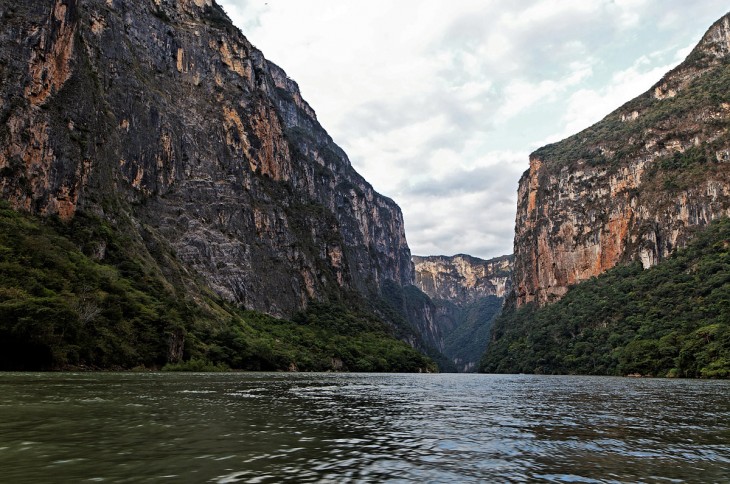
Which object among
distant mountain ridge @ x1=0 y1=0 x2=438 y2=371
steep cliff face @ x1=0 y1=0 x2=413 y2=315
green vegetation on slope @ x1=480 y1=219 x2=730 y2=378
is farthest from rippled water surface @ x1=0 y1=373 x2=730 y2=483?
steep cliff face @ x1=0 y1=0 x2=413 y2=315

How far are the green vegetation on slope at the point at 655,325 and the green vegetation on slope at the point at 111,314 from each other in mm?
69962

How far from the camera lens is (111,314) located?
71375 millimetres

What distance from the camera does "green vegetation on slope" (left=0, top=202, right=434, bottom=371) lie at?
177 feet

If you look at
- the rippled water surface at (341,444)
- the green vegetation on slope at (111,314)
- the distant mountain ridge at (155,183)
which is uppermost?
the distant mountain ridge at (155,183)

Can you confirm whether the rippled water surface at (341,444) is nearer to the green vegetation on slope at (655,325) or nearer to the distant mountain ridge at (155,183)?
the distant mountain ridge at (155,183)

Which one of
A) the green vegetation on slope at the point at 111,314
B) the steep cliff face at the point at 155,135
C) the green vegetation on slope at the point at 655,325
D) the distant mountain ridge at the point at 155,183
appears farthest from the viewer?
the steep cliff face at the point at 155,135

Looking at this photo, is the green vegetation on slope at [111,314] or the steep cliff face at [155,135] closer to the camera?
the green vegetation on slope at [111,314]

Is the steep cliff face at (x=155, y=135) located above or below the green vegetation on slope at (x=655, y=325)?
above

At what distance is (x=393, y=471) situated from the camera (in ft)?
37.2

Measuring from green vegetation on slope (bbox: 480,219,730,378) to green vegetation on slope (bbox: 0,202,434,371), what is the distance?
70.0 m

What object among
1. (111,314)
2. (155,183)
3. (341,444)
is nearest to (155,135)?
(155,183)

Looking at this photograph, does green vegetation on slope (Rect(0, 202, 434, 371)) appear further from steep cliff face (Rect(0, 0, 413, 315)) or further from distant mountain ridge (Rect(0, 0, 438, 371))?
steep cliff face (Rect(0, 0, 413, 315))

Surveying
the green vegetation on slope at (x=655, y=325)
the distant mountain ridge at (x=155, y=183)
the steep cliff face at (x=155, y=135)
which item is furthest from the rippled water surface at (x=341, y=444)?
the steep cliff face at (x=155, y=135)

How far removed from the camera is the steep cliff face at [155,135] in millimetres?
95375
